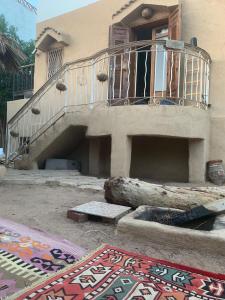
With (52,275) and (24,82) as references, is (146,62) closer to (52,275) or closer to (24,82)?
(52,275)

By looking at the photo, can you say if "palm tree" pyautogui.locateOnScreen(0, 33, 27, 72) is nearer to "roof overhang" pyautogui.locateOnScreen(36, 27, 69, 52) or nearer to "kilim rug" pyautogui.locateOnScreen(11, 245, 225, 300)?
"roof overhang" pyautogui.locateOnScreen(36, 27, 69, 52)

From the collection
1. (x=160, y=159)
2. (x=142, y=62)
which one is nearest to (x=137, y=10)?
(x=142, y=62)

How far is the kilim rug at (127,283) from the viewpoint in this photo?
5.92ft

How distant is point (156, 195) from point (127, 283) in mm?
1987

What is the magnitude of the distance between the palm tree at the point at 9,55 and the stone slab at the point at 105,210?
4.25 m

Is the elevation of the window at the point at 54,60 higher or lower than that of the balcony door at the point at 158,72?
higher

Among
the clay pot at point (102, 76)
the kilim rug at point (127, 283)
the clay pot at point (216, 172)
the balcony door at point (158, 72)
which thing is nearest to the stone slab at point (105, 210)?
the kilim rug at point (127, 283)

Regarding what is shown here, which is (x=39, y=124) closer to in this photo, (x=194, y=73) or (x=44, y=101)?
(x=44, y=101)

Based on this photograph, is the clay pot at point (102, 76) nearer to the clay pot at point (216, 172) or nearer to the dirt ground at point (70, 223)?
→ the dirt ground at point (70, 223)

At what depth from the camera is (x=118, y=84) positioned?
8.55m

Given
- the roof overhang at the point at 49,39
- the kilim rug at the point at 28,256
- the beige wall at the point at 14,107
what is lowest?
the kilim rug at the point at 28,256

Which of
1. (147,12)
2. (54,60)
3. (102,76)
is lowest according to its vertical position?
(102,76)

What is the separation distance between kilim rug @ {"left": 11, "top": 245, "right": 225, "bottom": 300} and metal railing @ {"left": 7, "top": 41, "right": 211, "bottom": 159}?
4.84 meters

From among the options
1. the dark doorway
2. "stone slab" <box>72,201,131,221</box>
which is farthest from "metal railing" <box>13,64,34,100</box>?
"stone slab" <box>72,201,131,221</box>
